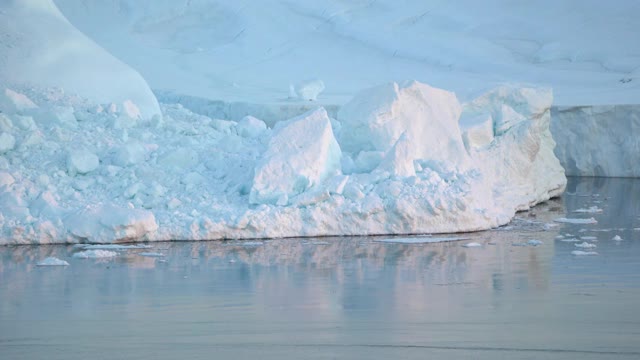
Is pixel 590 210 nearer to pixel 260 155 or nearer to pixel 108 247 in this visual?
pixel 260 155

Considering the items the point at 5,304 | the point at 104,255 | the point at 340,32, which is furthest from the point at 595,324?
the point at 340,32

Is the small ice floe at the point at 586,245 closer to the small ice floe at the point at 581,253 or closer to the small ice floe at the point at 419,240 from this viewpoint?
the small ice floe at the point at 581,253

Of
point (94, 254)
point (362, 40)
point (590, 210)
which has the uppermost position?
point (362, 40)

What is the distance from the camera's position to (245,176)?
8508mm

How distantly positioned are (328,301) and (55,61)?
5.59m

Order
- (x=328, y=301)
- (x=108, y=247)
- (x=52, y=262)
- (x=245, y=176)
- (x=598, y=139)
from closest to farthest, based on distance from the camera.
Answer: (x=328, y=301), (x=52, y=262), (x=108, y=247), (x=245, y=176), (x=598, y=139)

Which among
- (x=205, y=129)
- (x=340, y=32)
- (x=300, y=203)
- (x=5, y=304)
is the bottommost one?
(x=5, y=304)

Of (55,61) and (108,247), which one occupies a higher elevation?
(55,61)

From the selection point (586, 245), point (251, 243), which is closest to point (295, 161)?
point (251, 243)

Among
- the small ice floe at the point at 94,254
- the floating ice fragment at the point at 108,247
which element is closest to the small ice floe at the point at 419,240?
the floating ice fragment at the point at 108,247

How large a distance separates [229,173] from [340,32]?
13.9 m

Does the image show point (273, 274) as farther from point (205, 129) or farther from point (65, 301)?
point (205, 129)

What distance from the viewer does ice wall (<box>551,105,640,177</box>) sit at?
47.2 feet

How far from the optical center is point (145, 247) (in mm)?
7516
